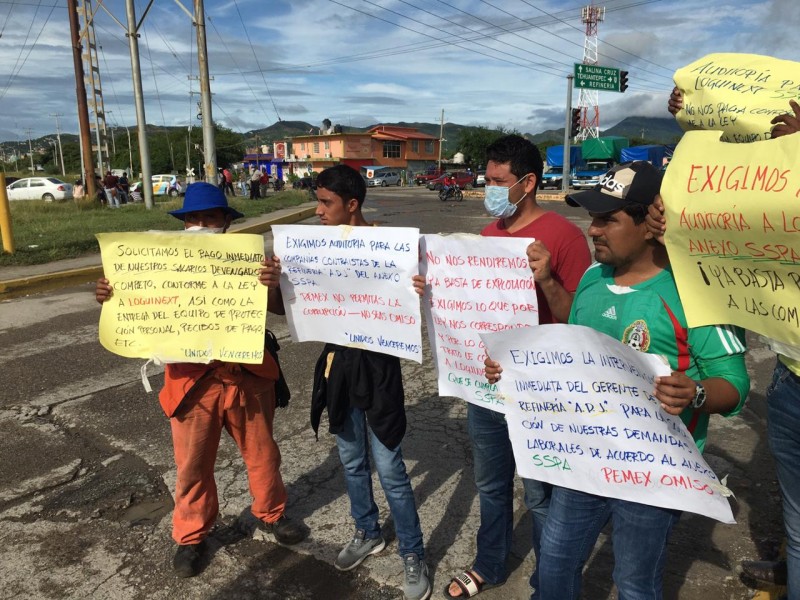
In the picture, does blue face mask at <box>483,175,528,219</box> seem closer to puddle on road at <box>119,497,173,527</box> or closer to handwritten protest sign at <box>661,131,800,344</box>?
handwritten protest sign at <box>661,131,800,344</box>

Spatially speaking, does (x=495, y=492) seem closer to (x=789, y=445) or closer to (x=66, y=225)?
(x=789, y=445)

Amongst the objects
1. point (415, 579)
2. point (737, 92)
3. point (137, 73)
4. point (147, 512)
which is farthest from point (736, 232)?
point (137, 73)

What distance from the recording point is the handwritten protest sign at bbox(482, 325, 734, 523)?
1.84 metres

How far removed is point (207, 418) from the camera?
2.84 metres

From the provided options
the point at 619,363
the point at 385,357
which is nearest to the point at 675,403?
the point at 619,363

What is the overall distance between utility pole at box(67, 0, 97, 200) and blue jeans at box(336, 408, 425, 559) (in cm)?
2348

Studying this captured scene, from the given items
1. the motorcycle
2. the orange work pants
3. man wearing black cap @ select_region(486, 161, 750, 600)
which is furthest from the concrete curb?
the motorcycle

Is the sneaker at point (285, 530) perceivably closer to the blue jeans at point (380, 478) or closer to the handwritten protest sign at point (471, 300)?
the blue jeans at point (380, 478)

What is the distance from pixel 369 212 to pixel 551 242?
21136 mm

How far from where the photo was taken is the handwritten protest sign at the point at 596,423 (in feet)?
6.03

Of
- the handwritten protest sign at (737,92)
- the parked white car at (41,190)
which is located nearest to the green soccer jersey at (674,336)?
the handwritten protest sign at (737,92)

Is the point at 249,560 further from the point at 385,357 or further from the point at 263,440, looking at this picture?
the point at 385,357

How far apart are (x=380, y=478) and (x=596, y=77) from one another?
1219 inches

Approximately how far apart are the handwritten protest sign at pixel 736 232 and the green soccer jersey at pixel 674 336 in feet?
0.17
